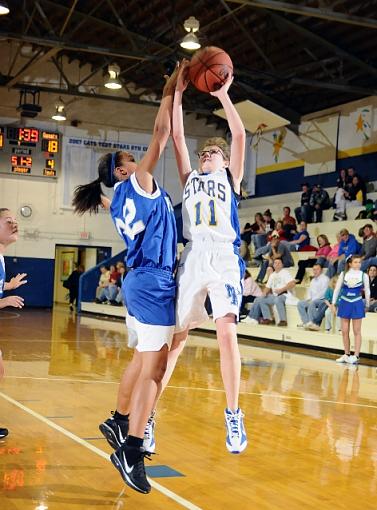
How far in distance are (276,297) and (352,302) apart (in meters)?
3.20

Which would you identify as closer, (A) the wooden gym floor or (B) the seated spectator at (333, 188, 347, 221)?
(A) the wooden gym floor

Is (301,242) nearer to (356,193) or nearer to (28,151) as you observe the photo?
(356,193)

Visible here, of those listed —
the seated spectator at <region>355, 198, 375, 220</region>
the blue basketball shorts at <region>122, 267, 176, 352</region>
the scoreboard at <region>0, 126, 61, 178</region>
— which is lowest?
the blue basketball shorts at <region>122, 267, 176, 352</region>

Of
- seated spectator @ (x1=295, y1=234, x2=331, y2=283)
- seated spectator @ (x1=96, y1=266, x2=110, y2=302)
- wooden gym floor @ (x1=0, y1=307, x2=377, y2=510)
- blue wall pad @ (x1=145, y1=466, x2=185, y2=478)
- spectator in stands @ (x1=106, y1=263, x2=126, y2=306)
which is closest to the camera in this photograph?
wooden gym floor @ (x1=0, y1=307, x2=377, y2=510)

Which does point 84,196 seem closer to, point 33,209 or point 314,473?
point 314,473

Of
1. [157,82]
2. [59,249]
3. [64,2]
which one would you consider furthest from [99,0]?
[59,249]

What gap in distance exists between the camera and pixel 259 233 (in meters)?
17.7

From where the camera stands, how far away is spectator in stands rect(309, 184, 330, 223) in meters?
17.8

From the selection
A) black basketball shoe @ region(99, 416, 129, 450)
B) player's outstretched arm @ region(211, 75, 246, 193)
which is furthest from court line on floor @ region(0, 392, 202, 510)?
player's outstretched arm @ region(211, 75, 246, 193)

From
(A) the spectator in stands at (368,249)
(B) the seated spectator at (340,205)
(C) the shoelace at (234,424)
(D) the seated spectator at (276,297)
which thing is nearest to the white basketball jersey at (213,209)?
(C) the shoelace at (234,424)

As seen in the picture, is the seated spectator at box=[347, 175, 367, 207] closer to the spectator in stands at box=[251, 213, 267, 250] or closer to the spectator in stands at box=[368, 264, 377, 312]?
the spectator in stands at box=[251, 213, 267, 250]

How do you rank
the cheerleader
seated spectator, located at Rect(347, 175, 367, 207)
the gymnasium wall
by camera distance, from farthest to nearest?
1. the gymnasium wall
2. seated spectator, located at Rect(347, 175, 367, 207)
3. the cheerleader

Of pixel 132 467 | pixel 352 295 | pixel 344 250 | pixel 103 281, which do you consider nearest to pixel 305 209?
pixel 344 250

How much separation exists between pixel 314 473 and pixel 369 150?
1541cm
